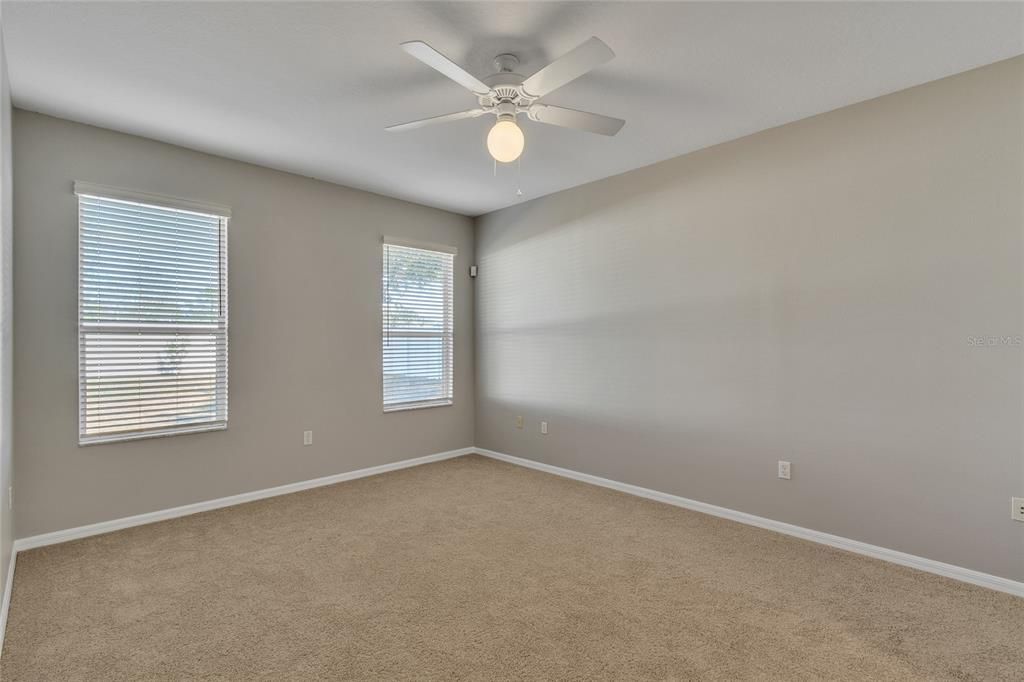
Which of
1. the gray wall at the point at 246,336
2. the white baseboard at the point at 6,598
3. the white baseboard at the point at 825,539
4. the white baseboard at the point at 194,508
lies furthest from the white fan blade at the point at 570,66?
the white baseboard at the point at 194,508

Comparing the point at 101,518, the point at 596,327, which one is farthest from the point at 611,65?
the point at 101,518

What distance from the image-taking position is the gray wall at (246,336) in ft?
10.1

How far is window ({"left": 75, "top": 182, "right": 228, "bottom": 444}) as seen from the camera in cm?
327

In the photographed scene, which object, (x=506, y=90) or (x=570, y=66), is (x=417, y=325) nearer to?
(x=506, y=90)

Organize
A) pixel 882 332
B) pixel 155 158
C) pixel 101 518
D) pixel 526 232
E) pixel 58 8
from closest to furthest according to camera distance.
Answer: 1. pixel 58 8
2. pixel 882 332
3. pixel 101 518
4. pixel 155 158
5. pixel 526 232

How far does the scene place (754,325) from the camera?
11.4 feet

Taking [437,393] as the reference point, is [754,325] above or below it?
above

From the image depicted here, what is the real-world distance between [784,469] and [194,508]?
4.09 meters

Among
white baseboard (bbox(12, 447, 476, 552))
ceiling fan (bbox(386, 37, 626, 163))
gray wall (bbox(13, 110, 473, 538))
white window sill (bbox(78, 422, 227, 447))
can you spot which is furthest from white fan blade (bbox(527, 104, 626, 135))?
white baseboard (bbox(12, 447, 476, 552))

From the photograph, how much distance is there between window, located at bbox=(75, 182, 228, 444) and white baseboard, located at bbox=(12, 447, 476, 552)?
0.55 metres

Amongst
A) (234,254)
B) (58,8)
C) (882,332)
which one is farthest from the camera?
(234,254)

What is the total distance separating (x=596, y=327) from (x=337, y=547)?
2.63m

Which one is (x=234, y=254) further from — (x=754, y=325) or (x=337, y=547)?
(x=754, y=325)

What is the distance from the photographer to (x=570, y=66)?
208 centimetres
